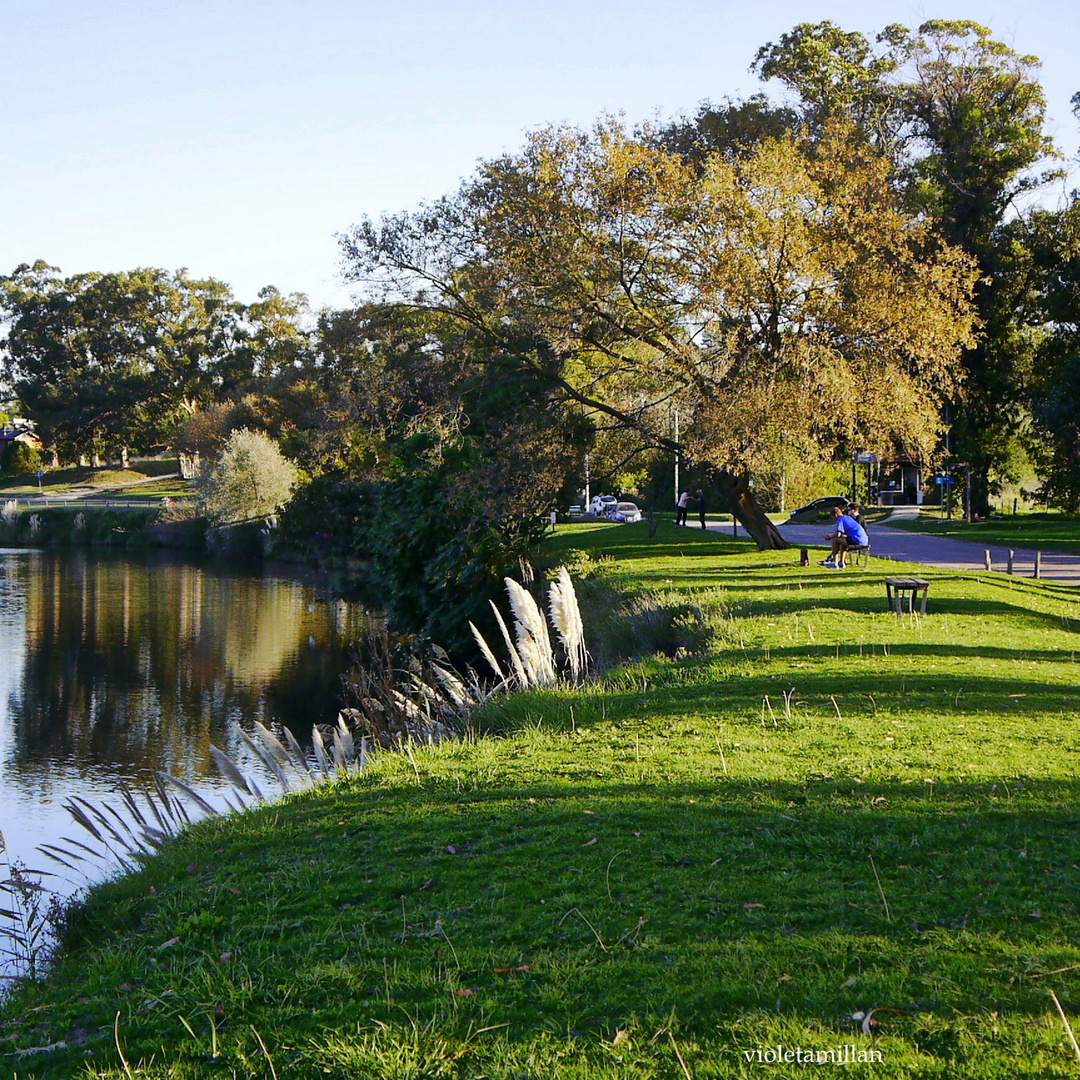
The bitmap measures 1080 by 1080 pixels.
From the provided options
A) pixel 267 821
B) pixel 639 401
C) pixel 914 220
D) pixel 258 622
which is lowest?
pixel 258 622

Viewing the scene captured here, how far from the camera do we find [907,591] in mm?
16703

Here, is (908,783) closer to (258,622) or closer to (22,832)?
(22,832)

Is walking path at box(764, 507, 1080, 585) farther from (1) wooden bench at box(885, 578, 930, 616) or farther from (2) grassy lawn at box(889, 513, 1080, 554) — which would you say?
(1) wooden bench at box(885, 578, 930, 616)

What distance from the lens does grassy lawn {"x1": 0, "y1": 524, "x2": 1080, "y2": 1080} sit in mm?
4293

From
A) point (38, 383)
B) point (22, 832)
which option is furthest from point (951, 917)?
point (38, 383)

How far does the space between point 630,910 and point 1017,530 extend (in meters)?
39.6

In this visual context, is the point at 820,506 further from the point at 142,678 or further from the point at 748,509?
the point at 142,678

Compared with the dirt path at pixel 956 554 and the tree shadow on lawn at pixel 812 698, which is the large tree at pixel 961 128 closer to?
the dirt path at pixel 956 554

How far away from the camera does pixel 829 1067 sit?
13.0 ft

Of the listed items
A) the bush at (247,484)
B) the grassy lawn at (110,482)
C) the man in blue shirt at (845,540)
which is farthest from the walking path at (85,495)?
the man in blue shirt at (845,540)

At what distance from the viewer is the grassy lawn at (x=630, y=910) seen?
169 inches

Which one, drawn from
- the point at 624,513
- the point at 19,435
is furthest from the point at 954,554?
the point at 19,435

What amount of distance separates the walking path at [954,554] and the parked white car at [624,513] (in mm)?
16839

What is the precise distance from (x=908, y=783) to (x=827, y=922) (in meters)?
2.44
